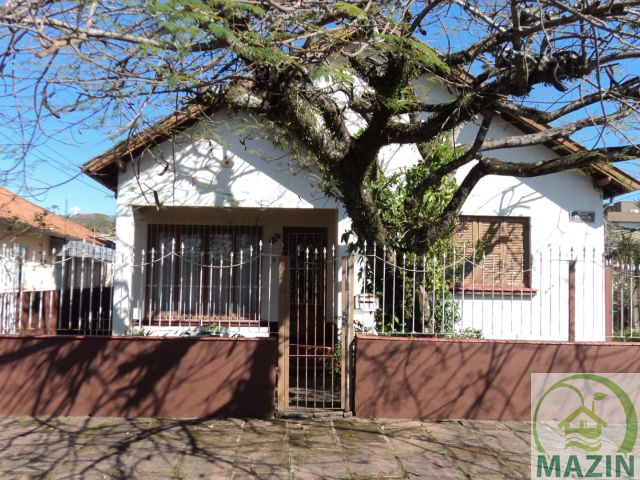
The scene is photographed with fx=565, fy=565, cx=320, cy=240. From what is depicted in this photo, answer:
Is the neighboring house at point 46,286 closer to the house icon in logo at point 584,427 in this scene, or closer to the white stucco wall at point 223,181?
the white stucco wall at point 223,181

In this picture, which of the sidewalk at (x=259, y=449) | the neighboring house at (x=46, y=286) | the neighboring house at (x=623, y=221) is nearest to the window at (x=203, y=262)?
the neighboring house at (x=46, y=286)

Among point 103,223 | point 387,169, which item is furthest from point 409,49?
point 103,223

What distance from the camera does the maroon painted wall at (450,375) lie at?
6.60 m

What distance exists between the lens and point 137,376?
21.6 ft

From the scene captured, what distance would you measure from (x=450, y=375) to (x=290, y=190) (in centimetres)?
409

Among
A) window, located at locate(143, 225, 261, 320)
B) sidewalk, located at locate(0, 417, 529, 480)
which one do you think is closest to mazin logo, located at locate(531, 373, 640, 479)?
sidewalk, located at locate(0, 417, 529, 480)

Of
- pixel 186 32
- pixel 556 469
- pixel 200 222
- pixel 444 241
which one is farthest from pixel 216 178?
pixel 556 469

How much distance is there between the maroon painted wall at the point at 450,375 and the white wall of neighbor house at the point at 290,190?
7.27 ft

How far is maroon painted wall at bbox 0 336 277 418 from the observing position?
6.58m

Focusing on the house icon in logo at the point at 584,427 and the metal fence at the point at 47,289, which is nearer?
the house icon in logo at the point at 584,427

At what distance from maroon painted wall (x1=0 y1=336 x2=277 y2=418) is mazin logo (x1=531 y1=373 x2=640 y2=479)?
3.14 m

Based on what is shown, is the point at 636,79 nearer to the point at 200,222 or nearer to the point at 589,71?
the point at 589,71

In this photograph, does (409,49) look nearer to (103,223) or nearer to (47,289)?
(47,289)

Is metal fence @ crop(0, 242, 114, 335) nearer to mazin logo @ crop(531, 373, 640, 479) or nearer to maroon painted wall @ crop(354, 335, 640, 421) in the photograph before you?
maroon painted wall @ crop(354, 335, 640, 421)
